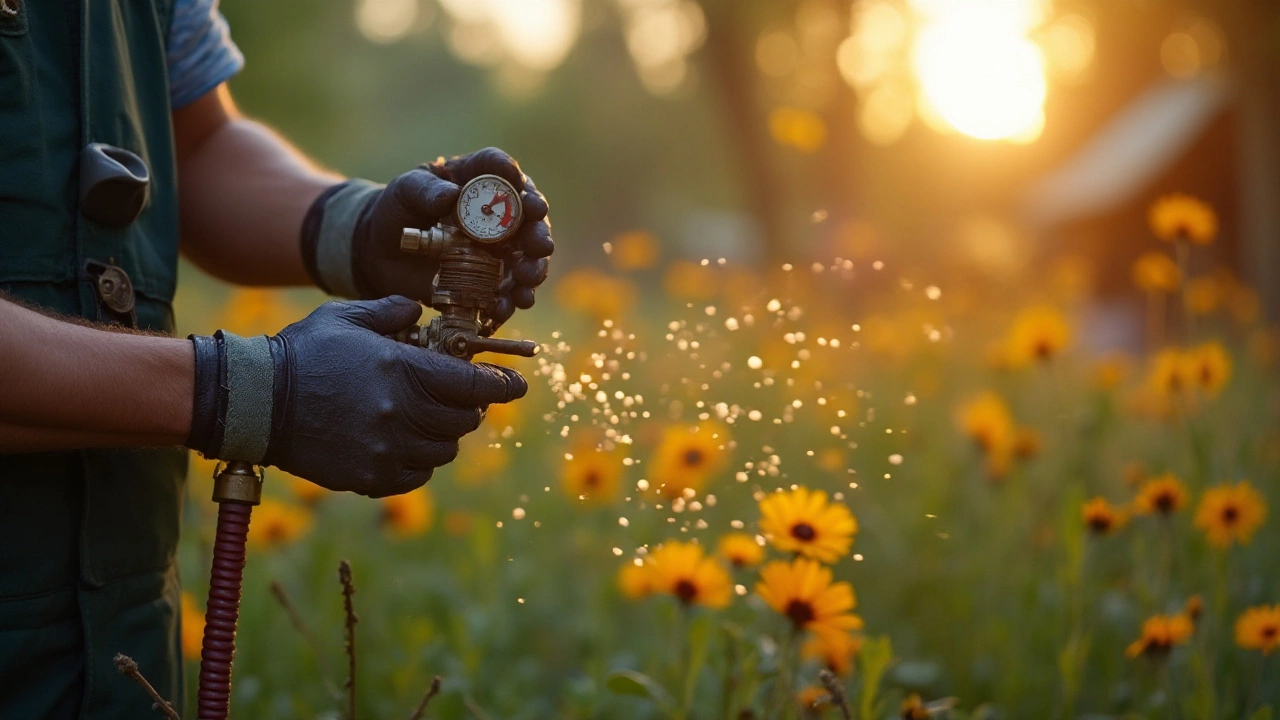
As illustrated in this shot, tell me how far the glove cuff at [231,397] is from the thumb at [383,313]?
4.2 inches

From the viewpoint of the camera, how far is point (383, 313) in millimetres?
1239

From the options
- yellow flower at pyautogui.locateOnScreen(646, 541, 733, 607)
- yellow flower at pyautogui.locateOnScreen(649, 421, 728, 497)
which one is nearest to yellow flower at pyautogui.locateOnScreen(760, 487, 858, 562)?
yellow flower at pyautogui.locateOnScreen(646, 541, 733, 607)

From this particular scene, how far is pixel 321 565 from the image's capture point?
2598 millimetres

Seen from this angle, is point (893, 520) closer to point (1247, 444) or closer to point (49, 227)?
point (1247, 444)

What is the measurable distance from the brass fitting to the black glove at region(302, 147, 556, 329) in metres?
0.35

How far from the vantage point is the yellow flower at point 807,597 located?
4.80 ft

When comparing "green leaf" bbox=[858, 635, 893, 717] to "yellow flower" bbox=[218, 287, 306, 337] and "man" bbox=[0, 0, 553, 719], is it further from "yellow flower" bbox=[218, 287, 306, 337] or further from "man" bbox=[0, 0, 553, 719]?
"yellow flower" bbox=[218, 287, 306, 337]

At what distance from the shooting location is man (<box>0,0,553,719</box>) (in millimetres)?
1099

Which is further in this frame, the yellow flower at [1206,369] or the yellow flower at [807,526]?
the yellow flower at [1206,369]

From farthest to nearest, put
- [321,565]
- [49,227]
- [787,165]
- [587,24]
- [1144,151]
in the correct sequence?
1. [587,24]
2. [787,165]
3. [1144,151]
4. [321,565]
5. [49,227]

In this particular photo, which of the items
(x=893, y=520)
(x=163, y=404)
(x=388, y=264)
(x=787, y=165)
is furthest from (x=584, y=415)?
(x=787, y=165)

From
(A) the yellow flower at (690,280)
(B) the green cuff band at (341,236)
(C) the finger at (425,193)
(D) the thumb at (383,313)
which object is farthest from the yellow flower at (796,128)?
(D) the thumb at (383,313)

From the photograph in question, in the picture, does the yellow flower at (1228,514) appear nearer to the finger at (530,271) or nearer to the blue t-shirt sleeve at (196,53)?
the finger at (530,271)

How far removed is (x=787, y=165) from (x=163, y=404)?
16.5 m
